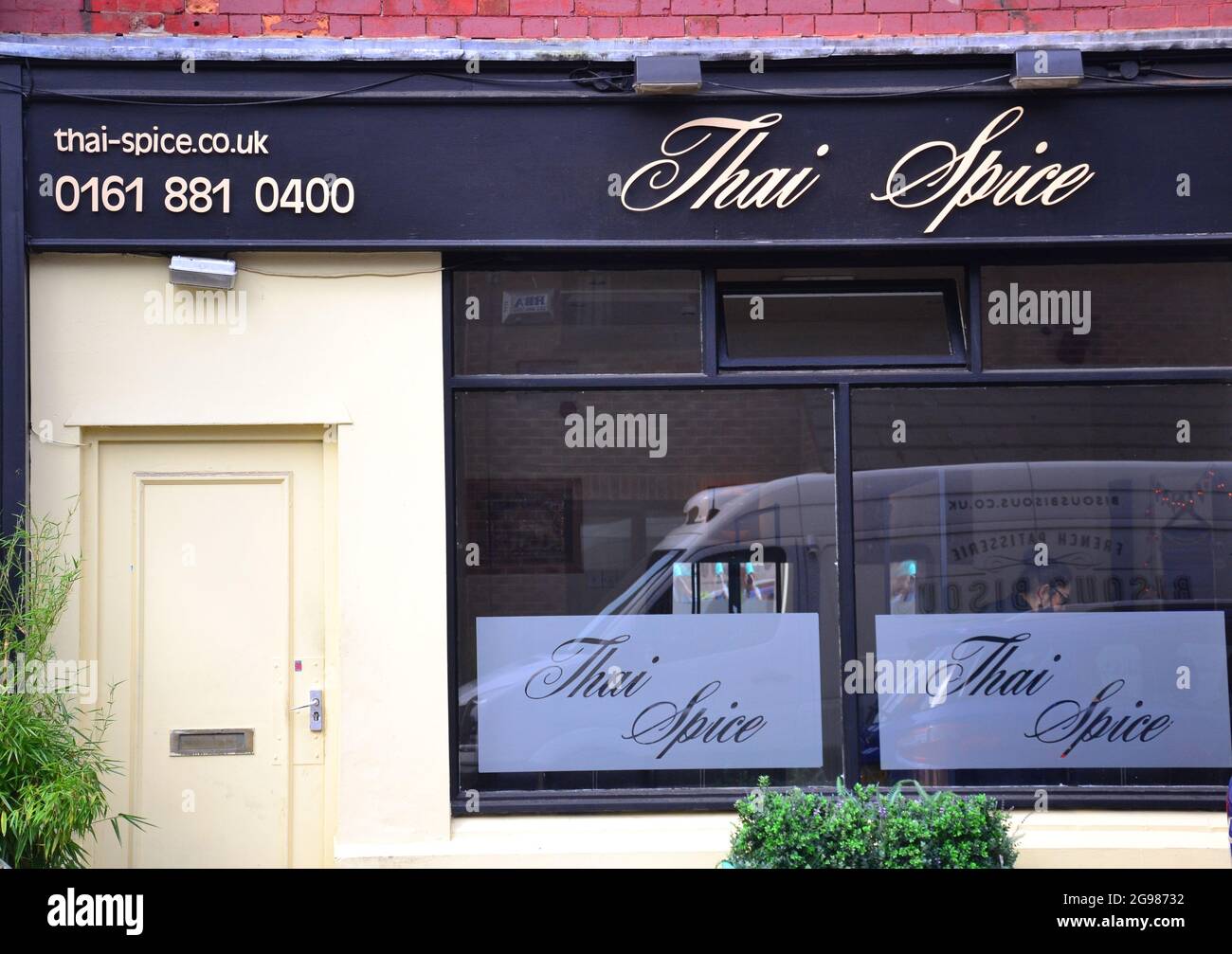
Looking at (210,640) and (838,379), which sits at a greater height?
(838,379)

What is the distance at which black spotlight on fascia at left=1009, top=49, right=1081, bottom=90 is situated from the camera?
5.48 m

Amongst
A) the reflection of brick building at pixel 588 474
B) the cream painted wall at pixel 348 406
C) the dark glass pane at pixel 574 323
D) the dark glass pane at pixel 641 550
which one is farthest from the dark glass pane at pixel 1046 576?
the cream painted wall at pixel 348 406

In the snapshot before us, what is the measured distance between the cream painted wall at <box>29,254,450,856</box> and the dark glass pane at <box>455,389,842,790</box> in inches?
9.6

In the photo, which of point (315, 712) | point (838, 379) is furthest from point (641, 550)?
point (315, 712)

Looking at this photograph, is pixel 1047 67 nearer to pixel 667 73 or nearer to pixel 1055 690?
pixel 667 73

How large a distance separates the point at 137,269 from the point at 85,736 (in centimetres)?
231

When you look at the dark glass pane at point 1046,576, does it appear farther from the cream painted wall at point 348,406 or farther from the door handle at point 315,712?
the door handle at point 315,712

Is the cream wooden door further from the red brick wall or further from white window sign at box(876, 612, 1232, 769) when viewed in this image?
white window sign at box(876, 612, 1232, 769)

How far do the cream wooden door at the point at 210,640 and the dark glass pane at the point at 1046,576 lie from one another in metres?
2.84

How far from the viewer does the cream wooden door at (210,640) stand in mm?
5484

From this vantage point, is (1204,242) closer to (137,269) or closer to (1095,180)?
(1095,180)

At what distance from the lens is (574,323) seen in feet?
18.8

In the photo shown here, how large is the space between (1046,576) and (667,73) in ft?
10.5

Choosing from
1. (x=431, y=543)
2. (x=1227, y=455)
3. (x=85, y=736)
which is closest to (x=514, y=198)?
(x=431, y=543)
